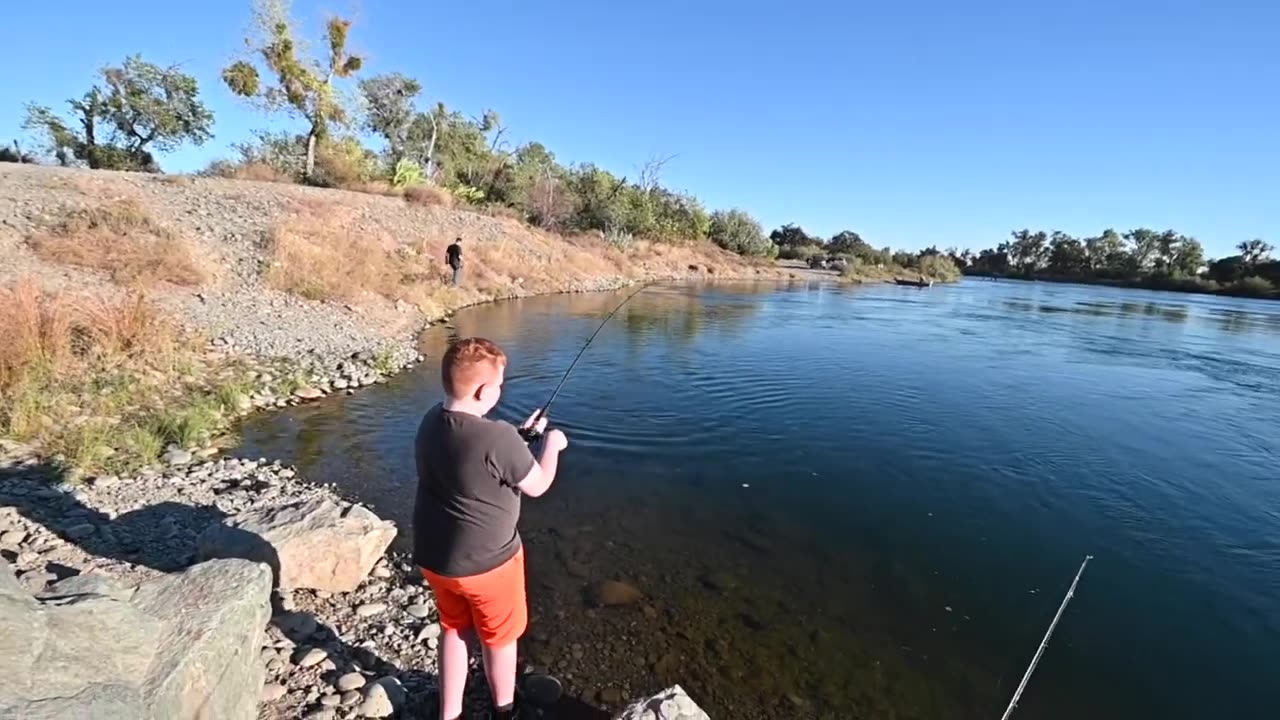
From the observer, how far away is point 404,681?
3.77m

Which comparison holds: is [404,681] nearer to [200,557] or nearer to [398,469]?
[200,557]

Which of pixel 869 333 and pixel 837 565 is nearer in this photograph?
pixel 837 565

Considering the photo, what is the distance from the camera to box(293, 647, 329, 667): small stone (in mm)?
3715

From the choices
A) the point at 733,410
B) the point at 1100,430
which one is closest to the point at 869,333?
the point at 1100,430

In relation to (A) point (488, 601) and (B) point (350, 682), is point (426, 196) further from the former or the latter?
(A) point (488, 601)

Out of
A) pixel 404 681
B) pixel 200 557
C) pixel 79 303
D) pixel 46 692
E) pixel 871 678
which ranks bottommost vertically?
pixel 871 678

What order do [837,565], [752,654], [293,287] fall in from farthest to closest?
[293,287] < [837,565] < [752,654]

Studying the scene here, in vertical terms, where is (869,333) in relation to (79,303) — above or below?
below

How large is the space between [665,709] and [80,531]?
4648 millimetres

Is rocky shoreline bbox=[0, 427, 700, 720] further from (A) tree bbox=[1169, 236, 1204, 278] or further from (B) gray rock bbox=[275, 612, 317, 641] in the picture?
(A) tree bbox=[1169, 236, 1204, 278]

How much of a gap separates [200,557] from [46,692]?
2540 millimetres

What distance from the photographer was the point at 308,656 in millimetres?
3752

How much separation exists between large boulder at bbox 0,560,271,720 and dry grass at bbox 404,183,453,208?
32.1 m

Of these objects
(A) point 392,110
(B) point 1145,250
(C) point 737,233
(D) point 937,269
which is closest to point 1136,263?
(B) point 1145,250
